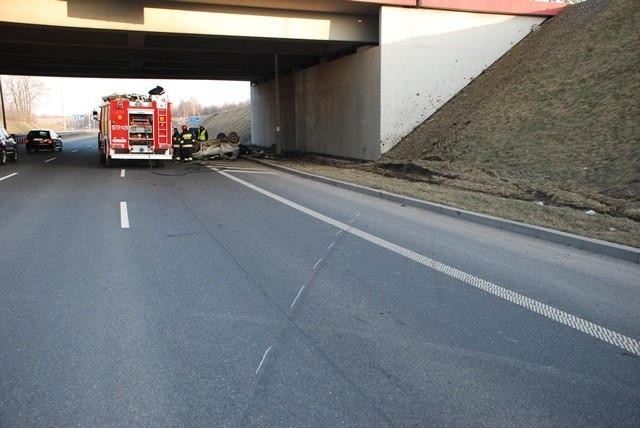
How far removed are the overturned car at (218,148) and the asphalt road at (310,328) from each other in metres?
18.5

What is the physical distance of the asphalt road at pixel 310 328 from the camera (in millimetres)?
3527

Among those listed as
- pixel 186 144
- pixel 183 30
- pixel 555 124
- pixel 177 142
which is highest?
pixel 183 30

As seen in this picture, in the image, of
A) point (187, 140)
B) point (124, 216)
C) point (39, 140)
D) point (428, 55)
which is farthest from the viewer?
point (39, 140)

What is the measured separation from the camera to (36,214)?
1089 centimetres

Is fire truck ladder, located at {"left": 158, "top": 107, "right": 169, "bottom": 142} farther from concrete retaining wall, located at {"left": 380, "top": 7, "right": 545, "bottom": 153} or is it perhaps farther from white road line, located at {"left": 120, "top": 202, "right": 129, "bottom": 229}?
white road line, located at {"left": 120, "top": 202, "right": 129, "bottom": 229}

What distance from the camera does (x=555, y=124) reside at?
16.5 m

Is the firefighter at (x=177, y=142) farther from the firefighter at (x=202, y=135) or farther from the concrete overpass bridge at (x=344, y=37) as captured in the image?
the concrete overpass bridge at (x=344, y=37)

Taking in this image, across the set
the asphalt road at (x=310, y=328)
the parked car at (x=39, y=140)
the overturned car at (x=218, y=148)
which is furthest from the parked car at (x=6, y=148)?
the asphalt road at (x=310, y=328)

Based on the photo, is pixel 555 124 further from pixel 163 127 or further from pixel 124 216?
pixel 163 127

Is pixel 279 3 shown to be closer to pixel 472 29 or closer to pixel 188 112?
pixel 472 29

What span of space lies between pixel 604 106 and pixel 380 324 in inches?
548

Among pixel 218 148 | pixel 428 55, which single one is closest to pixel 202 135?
pixel 218 148

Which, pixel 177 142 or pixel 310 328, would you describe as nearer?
pixel 310 328

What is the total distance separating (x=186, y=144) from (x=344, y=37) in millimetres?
8736
